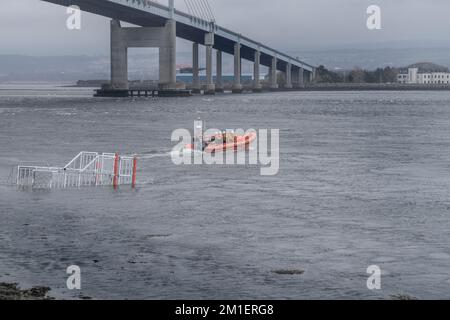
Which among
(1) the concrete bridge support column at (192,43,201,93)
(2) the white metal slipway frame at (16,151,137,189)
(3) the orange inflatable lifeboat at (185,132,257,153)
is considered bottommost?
(2) the white metal slipway frame at (16,151,137,189)

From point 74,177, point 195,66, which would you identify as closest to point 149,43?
point 195,66

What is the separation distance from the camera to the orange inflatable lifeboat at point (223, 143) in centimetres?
4362

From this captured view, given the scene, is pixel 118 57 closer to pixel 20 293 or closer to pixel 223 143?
pixel 223 143

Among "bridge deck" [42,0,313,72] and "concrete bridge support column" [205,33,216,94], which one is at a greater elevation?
"bridge deck" [42,0,313,72]

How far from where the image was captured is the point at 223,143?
44.7 metres

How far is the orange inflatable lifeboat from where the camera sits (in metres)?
43.6

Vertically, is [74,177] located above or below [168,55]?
below

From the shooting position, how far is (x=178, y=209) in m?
25.5

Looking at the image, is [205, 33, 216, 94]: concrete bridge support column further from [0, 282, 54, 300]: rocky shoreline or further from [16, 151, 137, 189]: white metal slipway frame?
[0, 282, 54, 300]: rocky shoreline

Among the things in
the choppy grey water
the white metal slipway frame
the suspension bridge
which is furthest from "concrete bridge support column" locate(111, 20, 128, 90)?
the white metal slipway frame

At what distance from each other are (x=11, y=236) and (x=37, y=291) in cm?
538

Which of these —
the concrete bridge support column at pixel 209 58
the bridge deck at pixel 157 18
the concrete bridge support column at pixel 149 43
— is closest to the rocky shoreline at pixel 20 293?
the bridge deck at pixel 157 18

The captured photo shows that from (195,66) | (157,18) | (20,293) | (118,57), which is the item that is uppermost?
(157,18)
